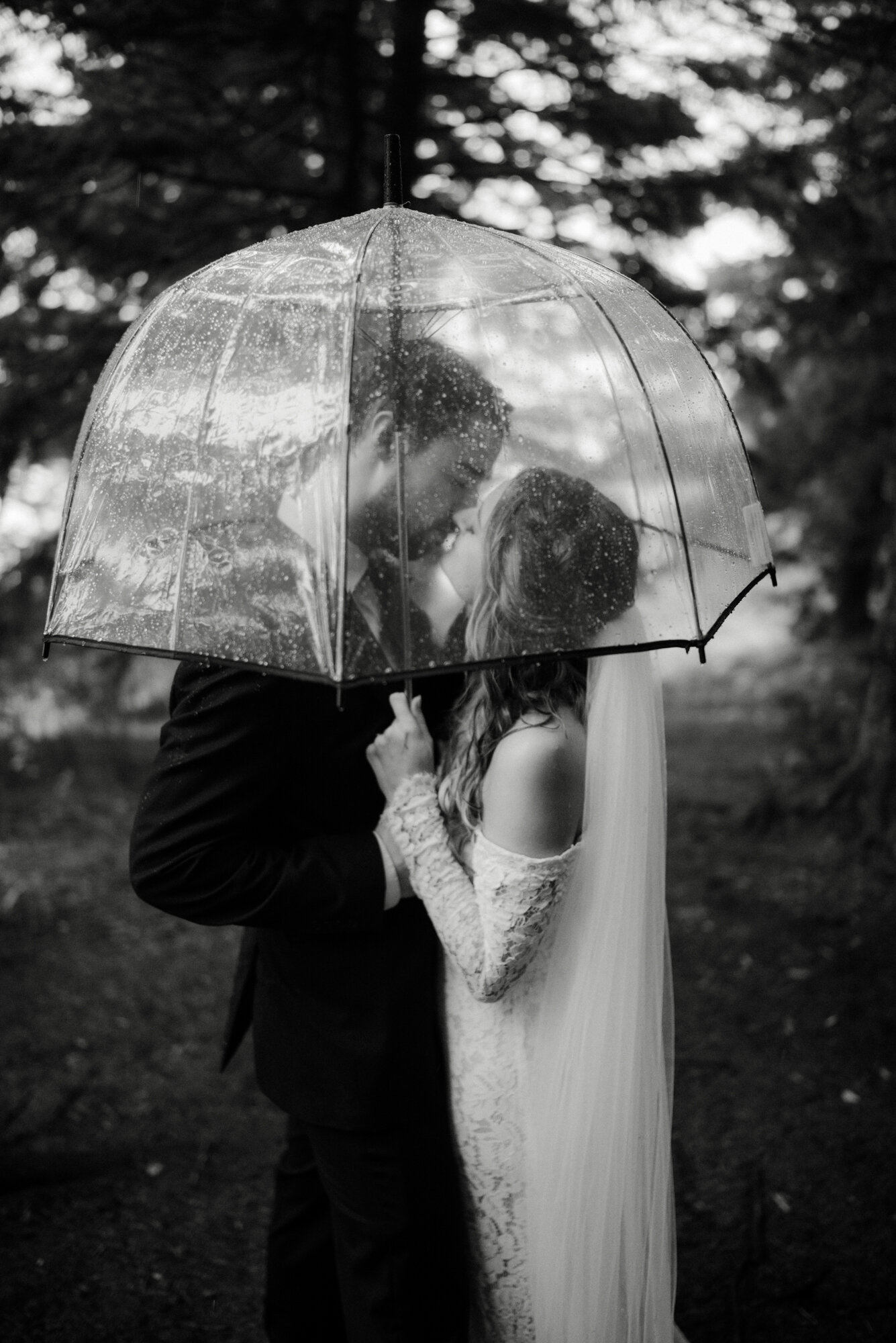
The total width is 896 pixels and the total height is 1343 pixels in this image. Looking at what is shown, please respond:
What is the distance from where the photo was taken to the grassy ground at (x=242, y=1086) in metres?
3.13

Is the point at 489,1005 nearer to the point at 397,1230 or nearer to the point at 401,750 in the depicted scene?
the point at 397,1230

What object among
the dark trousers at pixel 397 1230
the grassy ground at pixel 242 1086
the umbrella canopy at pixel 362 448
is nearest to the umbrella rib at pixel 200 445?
the umbrella canopy at pixel 362 448

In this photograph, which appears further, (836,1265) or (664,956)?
(836,1265)

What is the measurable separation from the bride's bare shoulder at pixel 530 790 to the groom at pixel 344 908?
281 millimetres

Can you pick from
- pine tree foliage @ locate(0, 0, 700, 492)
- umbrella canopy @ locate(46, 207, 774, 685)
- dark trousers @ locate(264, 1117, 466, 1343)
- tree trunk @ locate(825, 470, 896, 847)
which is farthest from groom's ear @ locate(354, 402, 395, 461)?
tree trunk @ locate(825, 470, 896, 847)

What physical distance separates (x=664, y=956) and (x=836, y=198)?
403cm

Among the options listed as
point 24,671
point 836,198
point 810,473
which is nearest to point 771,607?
point 810,473

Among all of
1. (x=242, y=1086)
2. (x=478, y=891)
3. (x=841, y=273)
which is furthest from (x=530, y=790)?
(x=841, y=273)

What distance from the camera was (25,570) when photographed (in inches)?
198

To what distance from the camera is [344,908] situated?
2.03 metres

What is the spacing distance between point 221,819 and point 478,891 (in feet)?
1.58

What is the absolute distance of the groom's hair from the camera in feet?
5.51

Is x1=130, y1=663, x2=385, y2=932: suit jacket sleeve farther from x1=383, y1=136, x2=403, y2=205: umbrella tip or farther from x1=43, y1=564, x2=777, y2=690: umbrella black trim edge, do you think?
x1=383, y1=136, x2=403, y2=205: umbrella tip

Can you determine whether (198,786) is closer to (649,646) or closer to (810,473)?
(649,646)
